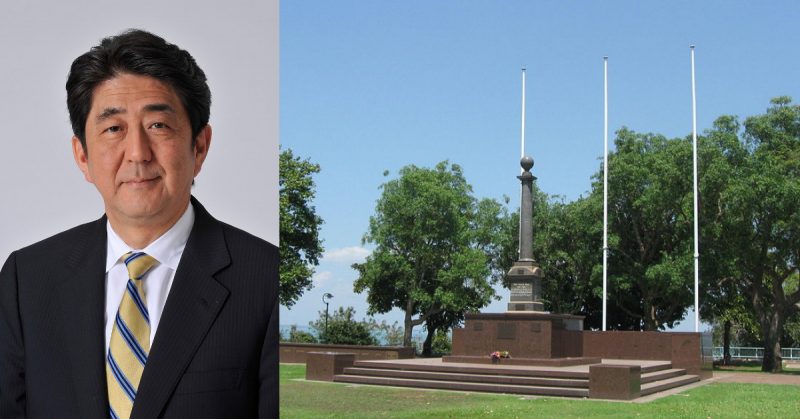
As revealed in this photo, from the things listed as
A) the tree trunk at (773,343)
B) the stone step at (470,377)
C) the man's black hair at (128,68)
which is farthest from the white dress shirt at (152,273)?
the tree trunk at (773,343)

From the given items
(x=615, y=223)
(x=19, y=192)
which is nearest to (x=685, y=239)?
(x=615, y=223)

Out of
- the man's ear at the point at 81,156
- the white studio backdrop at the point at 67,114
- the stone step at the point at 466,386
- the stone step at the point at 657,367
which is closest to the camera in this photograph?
the man's ear at the point at 81,156

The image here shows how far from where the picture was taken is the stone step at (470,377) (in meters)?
12.1

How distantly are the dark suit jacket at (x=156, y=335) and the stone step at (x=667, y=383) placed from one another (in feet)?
33.0

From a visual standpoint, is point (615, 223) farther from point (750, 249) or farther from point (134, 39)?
point (134, 39)

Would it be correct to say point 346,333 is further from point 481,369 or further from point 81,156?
point 81,156

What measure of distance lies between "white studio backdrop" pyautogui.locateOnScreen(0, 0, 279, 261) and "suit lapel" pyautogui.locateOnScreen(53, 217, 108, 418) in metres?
0.33

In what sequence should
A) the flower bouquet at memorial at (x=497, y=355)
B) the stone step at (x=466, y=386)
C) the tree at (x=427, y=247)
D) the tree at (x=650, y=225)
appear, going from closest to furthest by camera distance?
the stone step at (x=466, y=386) → the flower bouquet at memorial at (x=497, y=355) → the tree at (x=650, y=225) → the tree at (x=427, y=247)

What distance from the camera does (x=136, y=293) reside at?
9.80ft

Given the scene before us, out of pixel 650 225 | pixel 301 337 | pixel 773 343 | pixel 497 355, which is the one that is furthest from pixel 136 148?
pixel 650 225

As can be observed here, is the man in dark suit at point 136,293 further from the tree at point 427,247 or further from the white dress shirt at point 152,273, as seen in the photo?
the tree at point 427,247

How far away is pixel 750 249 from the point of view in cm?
1866

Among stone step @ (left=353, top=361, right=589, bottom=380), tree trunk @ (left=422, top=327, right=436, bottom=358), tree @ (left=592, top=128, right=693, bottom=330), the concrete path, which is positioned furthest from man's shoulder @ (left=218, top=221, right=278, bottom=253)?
tree trunk @ (left=422, top=327, right=436, bottom=358)

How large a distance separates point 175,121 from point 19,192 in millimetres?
818
